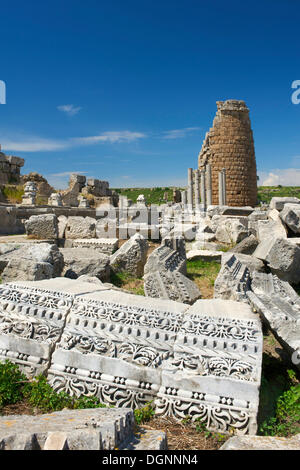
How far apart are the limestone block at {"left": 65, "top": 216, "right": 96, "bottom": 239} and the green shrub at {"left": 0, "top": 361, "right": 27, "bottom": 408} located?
5970mm

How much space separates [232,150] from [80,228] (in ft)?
49.3

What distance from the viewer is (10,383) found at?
2.54 metres

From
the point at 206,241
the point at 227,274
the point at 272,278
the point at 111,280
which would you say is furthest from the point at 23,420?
the point at 206,241

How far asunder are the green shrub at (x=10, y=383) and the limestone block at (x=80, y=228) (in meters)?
5.97

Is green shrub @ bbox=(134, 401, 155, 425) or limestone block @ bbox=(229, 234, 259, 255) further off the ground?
limestone block @ bbox=(229, 234, 259, 255)

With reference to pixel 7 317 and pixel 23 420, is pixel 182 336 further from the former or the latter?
pixel 7 317

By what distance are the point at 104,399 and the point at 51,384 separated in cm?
44

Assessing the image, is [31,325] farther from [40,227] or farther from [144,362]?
[40,227]

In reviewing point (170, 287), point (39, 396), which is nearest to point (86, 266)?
point (170, 287)

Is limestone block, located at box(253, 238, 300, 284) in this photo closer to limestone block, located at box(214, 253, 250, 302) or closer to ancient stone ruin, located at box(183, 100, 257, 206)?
limestone block, located at box(214, 253, 250, 302)

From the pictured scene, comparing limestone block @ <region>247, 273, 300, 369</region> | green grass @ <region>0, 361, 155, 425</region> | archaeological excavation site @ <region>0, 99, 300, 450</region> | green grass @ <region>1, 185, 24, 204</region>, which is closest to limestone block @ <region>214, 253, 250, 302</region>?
archaeological excavation site @ <region>0, 99, 300, 450</region>

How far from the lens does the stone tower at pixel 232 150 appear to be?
2097 cm

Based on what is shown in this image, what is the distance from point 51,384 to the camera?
2562mm

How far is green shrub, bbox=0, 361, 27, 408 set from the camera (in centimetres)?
245
